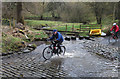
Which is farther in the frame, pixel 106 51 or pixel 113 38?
pixel 113 38

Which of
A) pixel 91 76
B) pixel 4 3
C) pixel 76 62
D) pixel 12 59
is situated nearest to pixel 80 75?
pixel 91 76

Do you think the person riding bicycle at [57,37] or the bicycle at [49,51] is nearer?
the person riding bicycle at [57,37]

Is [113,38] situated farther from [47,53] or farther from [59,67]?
[59,67]

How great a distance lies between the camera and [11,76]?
5926 millimetres

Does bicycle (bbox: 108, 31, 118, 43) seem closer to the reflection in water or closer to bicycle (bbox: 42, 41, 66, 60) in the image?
bicycle (bbox: 42, 41, 66, 60)

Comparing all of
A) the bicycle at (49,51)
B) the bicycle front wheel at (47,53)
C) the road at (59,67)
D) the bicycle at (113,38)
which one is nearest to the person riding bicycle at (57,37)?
the bicycle at (49,51)

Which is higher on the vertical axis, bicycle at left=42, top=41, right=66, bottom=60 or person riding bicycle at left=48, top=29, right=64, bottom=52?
person riding bicycle at left=48, top=29, right=64, bottom=52

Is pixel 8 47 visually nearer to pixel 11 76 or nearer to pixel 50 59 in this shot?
pixel 50 59

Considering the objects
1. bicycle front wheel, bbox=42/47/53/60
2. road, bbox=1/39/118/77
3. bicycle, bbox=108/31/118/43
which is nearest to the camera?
road, bbox=1/39/118/77

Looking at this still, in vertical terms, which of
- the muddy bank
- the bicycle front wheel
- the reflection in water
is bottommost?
Answer: the reflection in water

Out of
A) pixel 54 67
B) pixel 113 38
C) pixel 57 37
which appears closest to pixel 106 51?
pixel 113 38

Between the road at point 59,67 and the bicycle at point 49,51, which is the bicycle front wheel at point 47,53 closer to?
the bicycle at point 49,51

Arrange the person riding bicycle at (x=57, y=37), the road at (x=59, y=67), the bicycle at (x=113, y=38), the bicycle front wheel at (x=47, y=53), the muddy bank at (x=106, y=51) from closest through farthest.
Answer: the road at (x=59, y=67) < the person riding bicycle at (x=57, y=37) < the bicycle front wheel at (x=47, y=53) < the muddy bank at (x=106, y=51) < the bicycle at (x=113, y=38)

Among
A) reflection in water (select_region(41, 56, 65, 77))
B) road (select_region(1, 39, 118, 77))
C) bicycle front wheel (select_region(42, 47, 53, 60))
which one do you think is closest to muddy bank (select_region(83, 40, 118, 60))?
road (select_region(1, 39, 118, 77))
